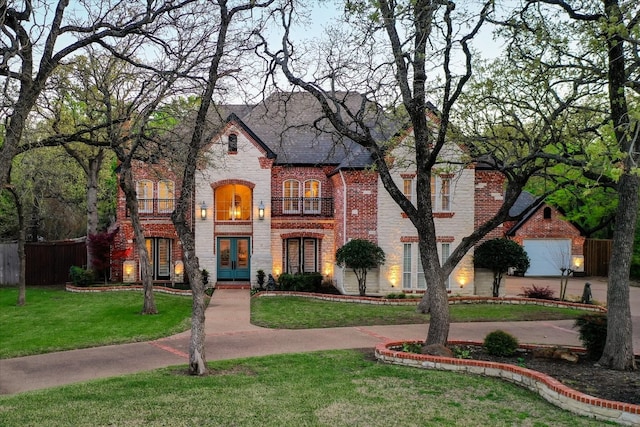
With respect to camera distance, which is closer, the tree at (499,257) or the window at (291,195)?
the tree at (499,257)

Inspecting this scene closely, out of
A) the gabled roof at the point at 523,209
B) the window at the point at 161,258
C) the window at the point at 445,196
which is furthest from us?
the gabled roof at the point at 523,209

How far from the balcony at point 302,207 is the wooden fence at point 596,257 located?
1717cm

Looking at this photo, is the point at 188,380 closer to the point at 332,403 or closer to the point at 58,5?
the point at 332,403

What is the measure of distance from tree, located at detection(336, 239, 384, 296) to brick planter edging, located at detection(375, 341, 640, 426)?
812 centimetres

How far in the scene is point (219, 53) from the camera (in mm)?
9438

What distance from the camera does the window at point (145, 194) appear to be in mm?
22953

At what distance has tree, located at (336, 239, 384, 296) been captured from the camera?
19312mm

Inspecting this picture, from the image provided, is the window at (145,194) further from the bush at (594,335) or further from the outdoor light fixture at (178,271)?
the bush at (594,335)

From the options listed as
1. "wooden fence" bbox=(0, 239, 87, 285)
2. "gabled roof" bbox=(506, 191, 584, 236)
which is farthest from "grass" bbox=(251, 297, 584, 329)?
"gabled roof" bbox=(506, 191, 584, 236)

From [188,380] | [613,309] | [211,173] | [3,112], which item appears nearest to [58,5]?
[3,112]

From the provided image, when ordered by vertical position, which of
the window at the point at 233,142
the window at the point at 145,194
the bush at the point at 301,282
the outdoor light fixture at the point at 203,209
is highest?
the window at the point at 233,142

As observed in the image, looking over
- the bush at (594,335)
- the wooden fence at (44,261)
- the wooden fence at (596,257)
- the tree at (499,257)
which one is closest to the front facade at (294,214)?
the tree at (499,257)

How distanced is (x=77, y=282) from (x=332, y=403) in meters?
17.6

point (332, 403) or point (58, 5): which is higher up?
point (58, 5)
